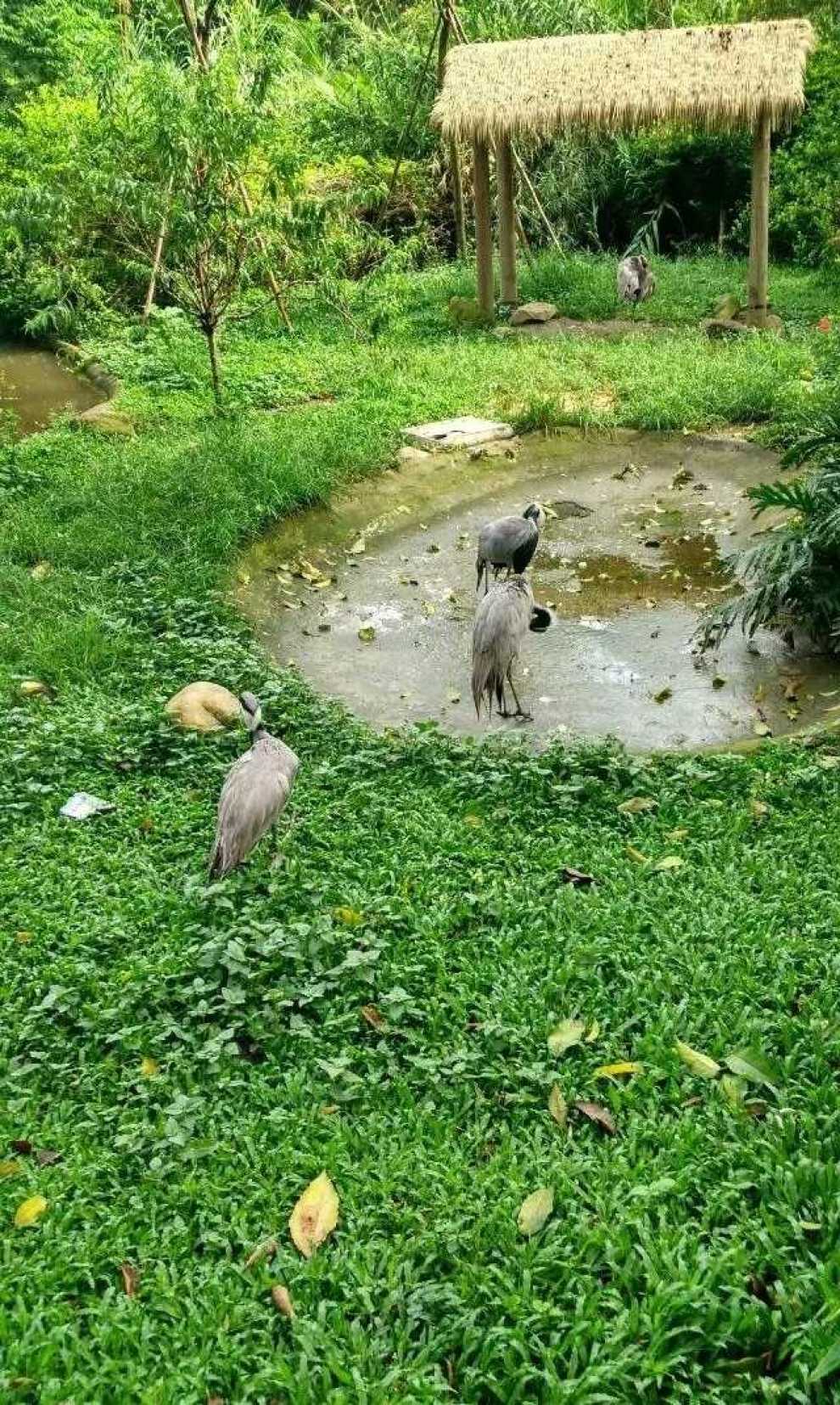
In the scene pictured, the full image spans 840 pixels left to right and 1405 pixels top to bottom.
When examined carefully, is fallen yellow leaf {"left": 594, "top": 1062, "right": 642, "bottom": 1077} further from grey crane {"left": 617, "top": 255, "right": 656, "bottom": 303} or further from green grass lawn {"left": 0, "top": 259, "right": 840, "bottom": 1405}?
grey crane {"left": 617, "top": 255, "right": 656, "bottom": 303}

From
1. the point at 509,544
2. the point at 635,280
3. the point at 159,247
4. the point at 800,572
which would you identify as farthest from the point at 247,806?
the point at 635,280

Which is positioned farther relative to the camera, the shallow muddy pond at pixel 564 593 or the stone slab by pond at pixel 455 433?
the stone slab by pond at pixel 455 433

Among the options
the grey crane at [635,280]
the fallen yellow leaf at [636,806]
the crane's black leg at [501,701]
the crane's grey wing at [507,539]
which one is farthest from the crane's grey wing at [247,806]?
the grey crane at [635,280]

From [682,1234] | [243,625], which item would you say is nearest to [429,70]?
[243,625]

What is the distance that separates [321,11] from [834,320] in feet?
51.2

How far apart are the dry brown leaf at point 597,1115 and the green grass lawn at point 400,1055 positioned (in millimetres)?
34

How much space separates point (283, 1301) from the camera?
2.92 meters

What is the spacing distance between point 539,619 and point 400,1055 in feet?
10.9

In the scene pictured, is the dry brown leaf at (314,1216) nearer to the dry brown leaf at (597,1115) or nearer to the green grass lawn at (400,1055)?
the green grass lawn at (400,1055)

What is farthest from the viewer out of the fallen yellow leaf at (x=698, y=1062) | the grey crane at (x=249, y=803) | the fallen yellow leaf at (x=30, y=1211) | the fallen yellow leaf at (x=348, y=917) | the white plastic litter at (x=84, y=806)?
the white plastic litter at (x=84, y=806)

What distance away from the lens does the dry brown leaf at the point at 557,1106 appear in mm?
3414

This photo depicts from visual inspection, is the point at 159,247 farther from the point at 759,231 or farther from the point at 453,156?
the point at 759,231

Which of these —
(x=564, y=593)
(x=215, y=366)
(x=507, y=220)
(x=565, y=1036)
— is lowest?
(x=564, y=593)

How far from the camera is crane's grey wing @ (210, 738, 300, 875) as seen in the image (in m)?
4.50
